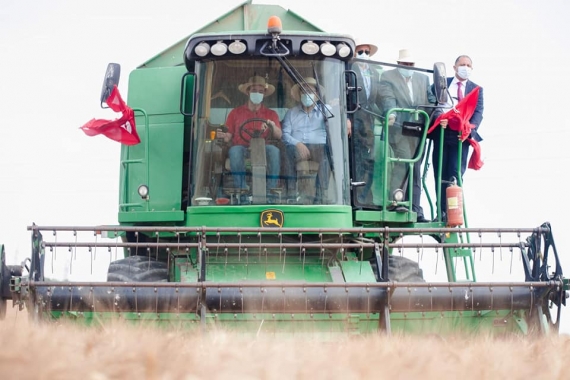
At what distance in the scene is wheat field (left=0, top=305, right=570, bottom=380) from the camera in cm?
360

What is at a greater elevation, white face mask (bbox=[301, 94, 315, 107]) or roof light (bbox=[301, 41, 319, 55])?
roof light (bbox=[301, 41, 319, 55])

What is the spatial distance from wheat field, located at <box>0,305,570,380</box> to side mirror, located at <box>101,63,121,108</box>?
293cm

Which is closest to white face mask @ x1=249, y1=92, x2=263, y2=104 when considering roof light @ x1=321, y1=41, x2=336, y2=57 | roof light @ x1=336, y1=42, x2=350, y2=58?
roof light @ x1=321, y1=41, x2=336, y2=57

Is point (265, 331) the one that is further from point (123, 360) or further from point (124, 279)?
point (123, 360)

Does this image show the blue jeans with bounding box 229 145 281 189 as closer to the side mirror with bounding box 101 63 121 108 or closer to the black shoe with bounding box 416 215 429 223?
the side mirror with bounding box 101 63 121 108

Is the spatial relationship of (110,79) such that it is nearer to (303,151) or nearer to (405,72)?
(303,151)

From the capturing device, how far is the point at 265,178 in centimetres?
738

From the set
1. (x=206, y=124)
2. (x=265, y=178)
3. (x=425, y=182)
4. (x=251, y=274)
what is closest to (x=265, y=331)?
(x=251, y=274)

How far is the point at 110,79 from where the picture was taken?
7613 millimetres

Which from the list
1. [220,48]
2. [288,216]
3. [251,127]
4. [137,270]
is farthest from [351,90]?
[137,270]

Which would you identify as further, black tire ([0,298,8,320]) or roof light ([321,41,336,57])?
roof light ([321,41,336,57])

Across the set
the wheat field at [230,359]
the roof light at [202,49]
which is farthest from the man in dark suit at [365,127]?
the wheat field at [230,359]

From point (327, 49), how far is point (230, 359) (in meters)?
4.00

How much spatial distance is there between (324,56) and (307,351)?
11.3 ft
